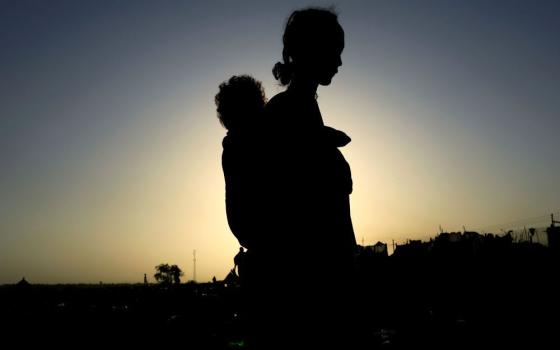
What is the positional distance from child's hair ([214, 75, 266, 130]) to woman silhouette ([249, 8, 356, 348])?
60 cm

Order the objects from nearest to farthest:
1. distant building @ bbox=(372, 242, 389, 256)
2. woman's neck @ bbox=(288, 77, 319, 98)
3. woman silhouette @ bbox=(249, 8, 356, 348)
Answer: woman silhouette @ bbox=(249, 8, 356, 348), woman's neck @ bbox=(288, 77, 319, 98), distant building @ bbox=(372, 242, 389, 256)

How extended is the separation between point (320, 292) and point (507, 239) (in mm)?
23845

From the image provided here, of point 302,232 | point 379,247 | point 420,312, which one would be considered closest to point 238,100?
point 302,232

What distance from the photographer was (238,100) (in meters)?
1.91

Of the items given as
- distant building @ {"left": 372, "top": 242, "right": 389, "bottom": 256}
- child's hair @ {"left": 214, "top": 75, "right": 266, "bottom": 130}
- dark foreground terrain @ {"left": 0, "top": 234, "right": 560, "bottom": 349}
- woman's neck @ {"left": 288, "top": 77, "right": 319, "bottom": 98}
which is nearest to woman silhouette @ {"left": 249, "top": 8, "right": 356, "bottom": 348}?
woman's neck @ {"left": 288, "top": 77, "right": 319, "bottom": 98}

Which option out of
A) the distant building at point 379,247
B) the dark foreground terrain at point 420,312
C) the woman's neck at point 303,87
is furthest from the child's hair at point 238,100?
the distant building at point 379,247

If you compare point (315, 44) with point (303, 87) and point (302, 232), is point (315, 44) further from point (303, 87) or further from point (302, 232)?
point (302, 232)

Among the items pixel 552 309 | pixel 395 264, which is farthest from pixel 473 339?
pixel 395 264

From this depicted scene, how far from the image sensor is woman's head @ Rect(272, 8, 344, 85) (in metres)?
1.33

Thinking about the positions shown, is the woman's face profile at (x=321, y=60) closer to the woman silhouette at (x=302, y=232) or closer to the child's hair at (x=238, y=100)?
the woman silhouette at (x=302, y=232)

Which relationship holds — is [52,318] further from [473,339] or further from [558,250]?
[558,250]

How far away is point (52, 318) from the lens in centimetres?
1845

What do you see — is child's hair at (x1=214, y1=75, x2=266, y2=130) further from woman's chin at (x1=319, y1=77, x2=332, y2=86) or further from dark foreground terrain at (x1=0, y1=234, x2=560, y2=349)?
dark foreground terrain at (x1=0, y1=234, x2=560, y2=349)

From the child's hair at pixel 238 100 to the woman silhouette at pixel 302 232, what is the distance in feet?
1.98
